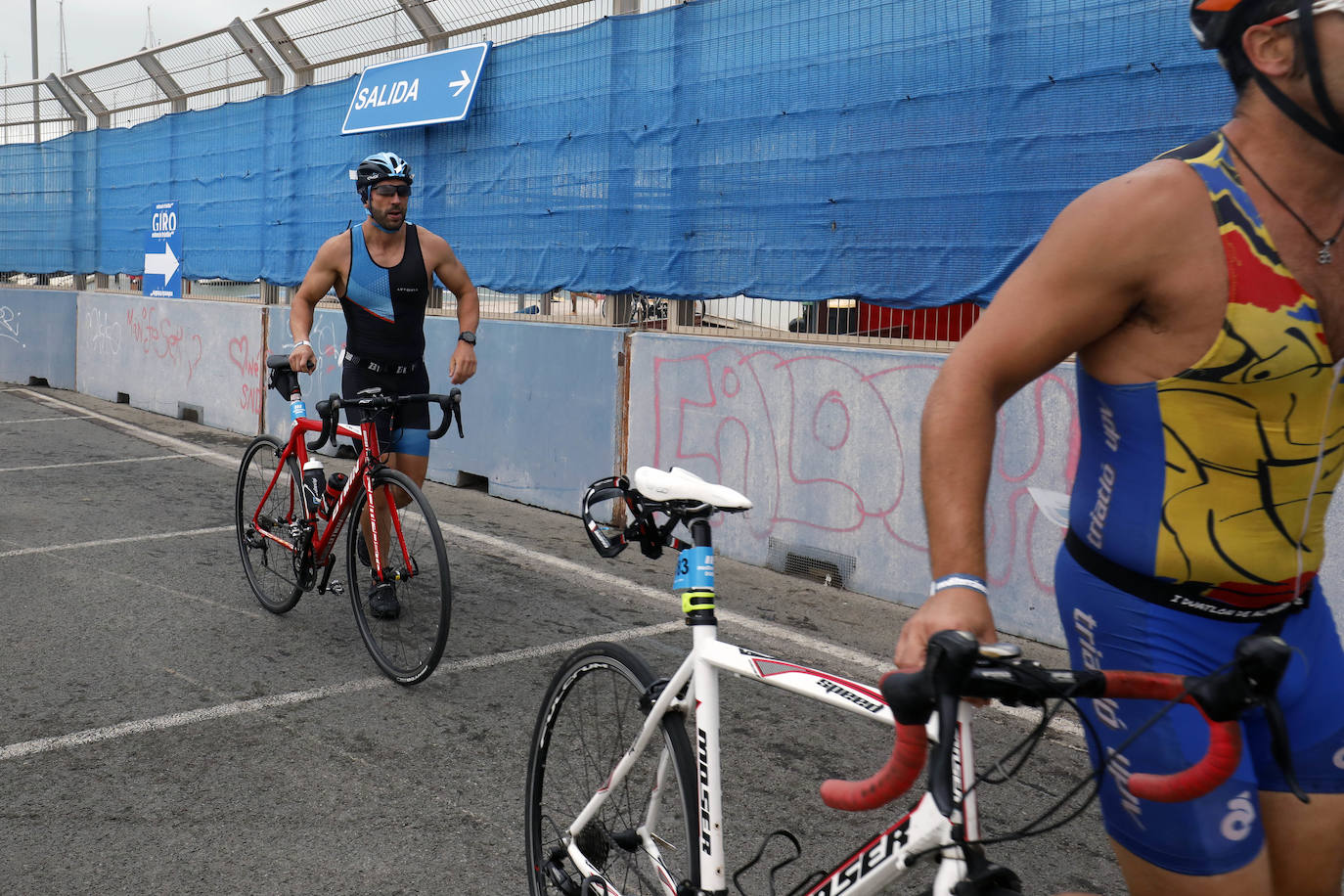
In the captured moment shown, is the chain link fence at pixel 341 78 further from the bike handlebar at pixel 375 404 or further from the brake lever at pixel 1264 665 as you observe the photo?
the brake lever at pixel 1264 665

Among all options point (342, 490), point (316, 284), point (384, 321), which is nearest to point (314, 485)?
point (342, 490)

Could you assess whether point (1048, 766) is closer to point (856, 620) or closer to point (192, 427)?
point (856, 620)

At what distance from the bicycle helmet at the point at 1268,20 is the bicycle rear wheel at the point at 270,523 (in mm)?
4575

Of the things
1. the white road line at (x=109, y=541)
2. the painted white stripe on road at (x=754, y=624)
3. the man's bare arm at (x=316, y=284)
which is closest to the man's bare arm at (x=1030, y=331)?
the painted white stripe on road at (x=754, y=624)

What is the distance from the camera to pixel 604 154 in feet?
26.8

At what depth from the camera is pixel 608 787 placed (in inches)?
104

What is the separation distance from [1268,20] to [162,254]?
1392cm

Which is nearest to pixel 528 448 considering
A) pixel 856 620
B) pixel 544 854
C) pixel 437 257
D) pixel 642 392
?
pixel 642 392

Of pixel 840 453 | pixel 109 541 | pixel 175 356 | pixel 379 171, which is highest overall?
pixel 379 171

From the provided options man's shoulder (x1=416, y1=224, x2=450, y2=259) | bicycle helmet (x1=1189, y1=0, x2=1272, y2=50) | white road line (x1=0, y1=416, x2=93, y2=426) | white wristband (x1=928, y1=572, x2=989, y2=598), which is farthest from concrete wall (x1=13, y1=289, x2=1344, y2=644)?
white road line (x1=0, y1=416, x2=93, y2=426)

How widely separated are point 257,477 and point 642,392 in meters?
2.58

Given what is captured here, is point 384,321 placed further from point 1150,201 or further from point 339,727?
point 1150,201

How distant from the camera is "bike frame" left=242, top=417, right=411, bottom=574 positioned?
5.06 m

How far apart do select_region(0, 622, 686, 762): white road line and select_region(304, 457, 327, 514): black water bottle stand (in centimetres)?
96
